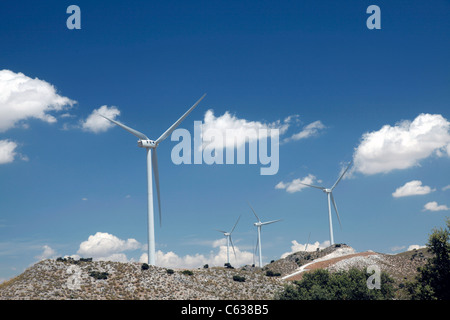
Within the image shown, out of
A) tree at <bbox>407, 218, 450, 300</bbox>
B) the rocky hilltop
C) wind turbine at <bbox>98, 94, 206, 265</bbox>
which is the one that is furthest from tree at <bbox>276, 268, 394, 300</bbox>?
wind turbine at <bbox>98, 94, 206, 265</bbox>

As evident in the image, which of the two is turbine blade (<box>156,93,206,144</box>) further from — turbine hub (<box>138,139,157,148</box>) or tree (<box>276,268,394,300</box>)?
tree (<box>276,268,394,300</box>)

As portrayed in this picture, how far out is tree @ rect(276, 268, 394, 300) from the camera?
92.4 meters

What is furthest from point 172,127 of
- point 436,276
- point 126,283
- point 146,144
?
point 436,276

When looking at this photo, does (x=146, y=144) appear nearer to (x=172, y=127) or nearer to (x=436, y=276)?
(x=172, y=127)

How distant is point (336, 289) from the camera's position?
9650 centimetres

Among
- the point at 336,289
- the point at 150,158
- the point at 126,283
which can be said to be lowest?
the point at 336,289

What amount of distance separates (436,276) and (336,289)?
854 inches

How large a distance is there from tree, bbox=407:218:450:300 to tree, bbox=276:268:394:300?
13273 mm
